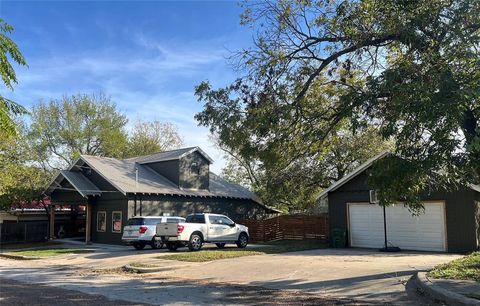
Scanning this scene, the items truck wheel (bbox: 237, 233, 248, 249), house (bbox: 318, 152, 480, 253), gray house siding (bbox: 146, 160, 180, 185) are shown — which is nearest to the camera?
house (bbox: 318, 152, 480, 253)

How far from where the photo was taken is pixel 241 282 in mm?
13227

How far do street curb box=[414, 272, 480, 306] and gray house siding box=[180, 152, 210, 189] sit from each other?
2367 cm

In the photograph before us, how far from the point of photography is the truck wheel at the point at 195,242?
885 inches

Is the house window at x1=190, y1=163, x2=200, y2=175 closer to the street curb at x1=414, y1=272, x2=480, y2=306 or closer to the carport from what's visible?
the carport

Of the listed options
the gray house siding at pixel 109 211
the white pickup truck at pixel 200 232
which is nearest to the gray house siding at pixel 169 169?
the gray house siding at pixel 109 211

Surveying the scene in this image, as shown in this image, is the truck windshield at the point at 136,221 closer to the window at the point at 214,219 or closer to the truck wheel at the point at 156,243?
the truck wheel at the point at 156,243

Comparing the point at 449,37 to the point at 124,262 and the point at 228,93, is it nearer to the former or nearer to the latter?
the point at 228,93

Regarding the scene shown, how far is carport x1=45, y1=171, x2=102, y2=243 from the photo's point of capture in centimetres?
3045

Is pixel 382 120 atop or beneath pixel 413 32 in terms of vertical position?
beneath

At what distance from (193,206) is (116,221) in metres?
5.60

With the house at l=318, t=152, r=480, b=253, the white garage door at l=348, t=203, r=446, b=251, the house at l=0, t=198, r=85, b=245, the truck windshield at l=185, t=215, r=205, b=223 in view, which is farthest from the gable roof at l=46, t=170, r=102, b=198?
the white garage door at l=348, t=203, r=446, b=251

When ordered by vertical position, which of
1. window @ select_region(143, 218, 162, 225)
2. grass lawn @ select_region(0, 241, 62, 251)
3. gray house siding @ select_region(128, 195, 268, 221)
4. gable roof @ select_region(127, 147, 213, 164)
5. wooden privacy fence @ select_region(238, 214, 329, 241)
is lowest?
grass lawn @ select_region(0, 241, 62, 251)

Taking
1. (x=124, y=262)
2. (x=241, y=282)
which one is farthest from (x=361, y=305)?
(x=124, y=262)

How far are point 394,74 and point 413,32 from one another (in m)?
1.37
